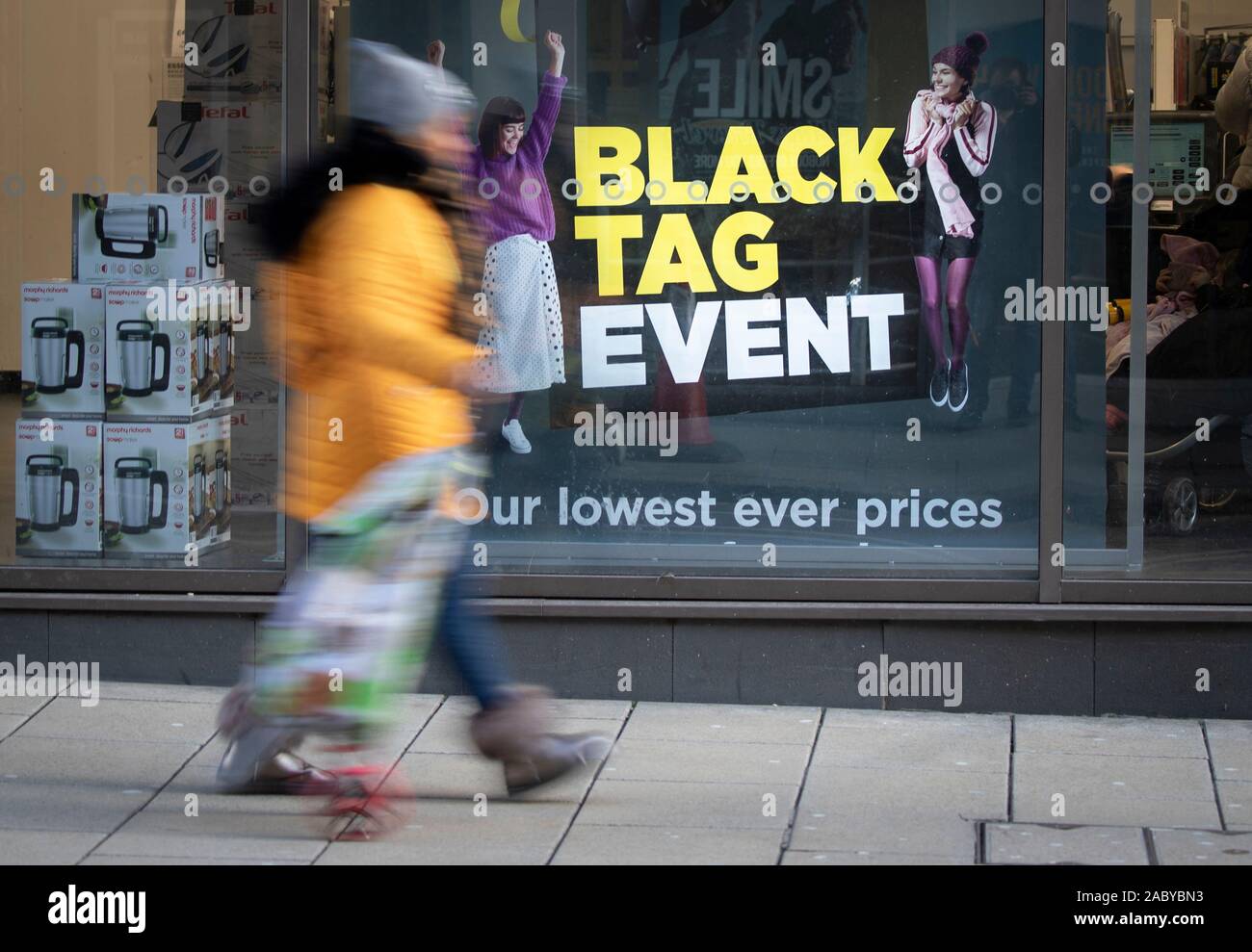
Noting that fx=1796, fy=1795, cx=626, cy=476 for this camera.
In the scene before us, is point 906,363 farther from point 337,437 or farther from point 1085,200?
point 337,437

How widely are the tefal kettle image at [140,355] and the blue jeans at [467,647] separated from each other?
2.44 m

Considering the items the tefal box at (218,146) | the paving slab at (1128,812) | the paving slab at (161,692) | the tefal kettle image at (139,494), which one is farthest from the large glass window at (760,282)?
the paving slab at (1128,812)

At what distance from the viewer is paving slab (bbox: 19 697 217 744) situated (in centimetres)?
589

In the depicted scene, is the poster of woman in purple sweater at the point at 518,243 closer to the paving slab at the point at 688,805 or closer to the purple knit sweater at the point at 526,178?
the purple knit sweater at the point at 526,178

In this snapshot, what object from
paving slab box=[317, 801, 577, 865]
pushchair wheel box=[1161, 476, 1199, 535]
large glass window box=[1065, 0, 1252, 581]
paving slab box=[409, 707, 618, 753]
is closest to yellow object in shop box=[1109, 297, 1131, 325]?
large glass window box=[1065, 0, 1252, 581]

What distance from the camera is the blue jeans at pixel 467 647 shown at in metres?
4.82

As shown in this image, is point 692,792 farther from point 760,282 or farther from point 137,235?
point 137,235

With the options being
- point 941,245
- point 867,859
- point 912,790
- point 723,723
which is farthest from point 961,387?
point 867,859

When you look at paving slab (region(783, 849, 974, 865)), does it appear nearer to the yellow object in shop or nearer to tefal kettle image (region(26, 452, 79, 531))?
the yellow object in shop

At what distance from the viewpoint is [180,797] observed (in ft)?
17.1

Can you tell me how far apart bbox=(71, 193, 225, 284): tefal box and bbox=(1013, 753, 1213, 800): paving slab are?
141 inches

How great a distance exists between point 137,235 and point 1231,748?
4.34m

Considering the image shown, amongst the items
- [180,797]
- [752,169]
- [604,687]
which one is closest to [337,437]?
[180,797]

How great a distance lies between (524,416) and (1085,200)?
7.16 feet
